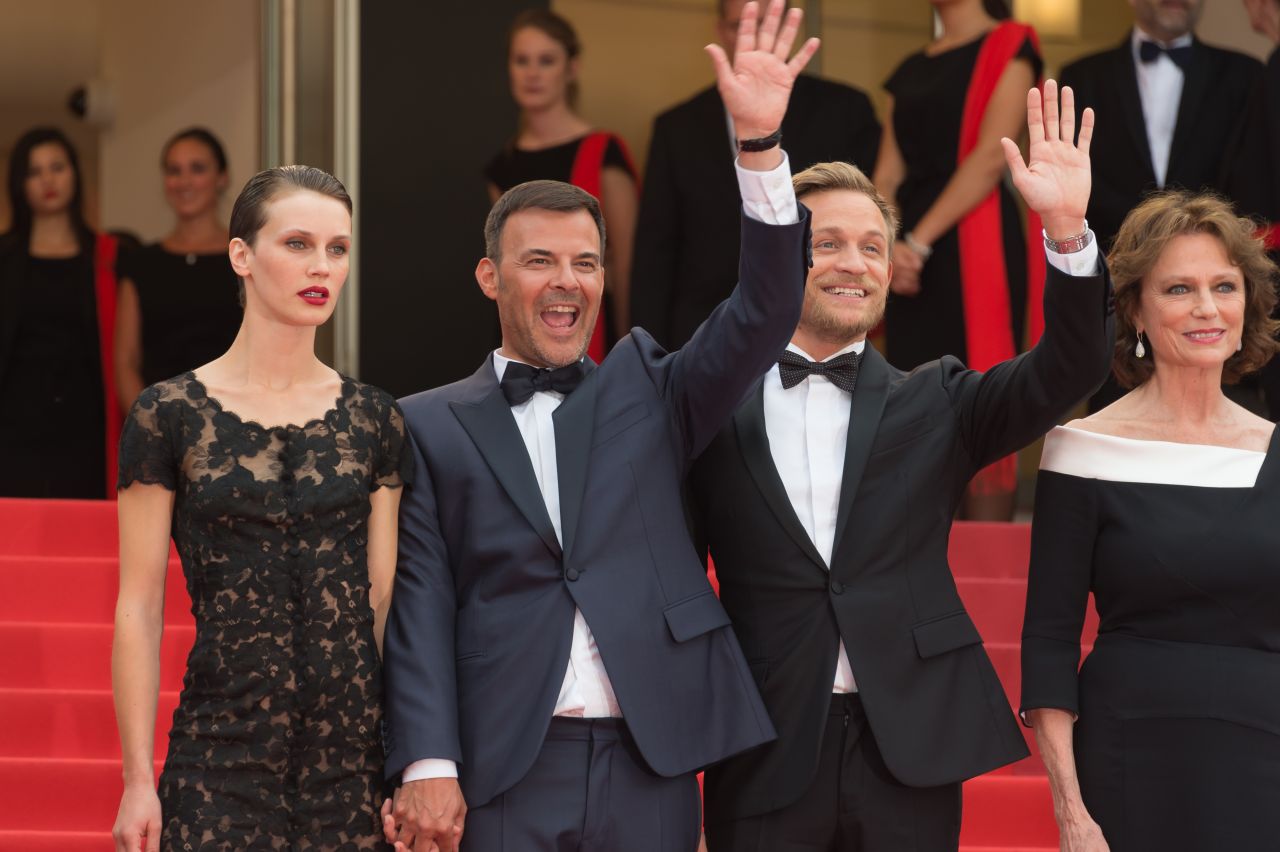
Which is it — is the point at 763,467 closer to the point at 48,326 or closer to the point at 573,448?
the point at 573,448

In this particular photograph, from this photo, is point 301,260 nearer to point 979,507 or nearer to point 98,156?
point 979,507

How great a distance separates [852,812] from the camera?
3.08 metres

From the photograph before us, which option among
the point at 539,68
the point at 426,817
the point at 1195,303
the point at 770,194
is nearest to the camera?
the point at 426,817

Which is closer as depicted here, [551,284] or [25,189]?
[551,284]

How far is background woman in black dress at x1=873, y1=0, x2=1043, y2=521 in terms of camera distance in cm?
573

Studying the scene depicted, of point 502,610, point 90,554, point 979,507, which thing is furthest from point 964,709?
point 90,554

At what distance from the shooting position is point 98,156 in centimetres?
917

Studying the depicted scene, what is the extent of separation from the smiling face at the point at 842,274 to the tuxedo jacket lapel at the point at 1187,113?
274cm

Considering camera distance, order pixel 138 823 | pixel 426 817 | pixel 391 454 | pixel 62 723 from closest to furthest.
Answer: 1. pixel 138 823
2. pixel 426 817
3. pixel 391 454
4. pixel 62 723

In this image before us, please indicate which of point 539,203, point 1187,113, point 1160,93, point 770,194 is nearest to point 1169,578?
point 770,194

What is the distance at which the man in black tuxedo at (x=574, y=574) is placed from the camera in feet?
9.85

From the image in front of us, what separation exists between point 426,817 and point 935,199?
141 inches

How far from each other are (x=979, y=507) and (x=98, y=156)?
546 cm

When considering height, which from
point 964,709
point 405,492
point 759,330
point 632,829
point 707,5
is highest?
point 707,5
